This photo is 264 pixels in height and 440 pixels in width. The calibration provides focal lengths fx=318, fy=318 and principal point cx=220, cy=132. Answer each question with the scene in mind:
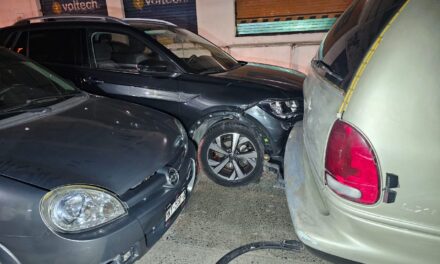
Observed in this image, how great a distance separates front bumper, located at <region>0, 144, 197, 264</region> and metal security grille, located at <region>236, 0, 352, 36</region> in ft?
20.0

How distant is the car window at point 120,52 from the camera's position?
11.6ft

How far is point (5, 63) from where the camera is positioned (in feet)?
9.14

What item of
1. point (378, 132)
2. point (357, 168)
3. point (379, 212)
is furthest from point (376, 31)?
point (379, 212)

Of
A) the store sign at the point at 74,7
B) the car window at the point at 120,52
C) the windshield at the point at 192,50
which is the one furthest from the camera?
the store sign at the point at 74,7

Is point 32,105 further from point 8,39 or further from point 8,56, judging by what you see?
point 8,39

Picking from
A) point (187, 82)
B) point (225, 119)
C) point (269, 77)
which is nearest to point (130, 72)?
point (187, 82)

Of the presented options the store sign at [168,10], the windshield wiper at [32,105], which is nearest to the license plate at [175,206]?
the windshield wiper at [32,105]

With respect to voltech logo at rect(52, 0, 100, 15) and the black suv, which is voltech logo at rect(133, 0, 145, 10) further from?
the black suv

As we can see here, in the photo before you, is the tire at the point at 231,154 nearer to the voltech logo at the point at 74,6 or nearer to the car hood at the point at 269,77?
the car hood at the point at 269,77

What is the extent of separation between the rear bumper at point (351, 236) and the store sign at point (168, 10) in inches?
264

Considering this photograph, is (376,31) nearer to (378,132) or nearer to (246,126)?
(378,132)

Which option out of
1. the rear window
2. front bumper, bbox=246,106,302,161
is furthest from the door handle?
the rear window

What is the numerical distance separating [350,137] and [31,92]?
98.7 inches

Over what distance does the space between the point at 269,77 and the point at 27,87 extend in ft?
7.83
